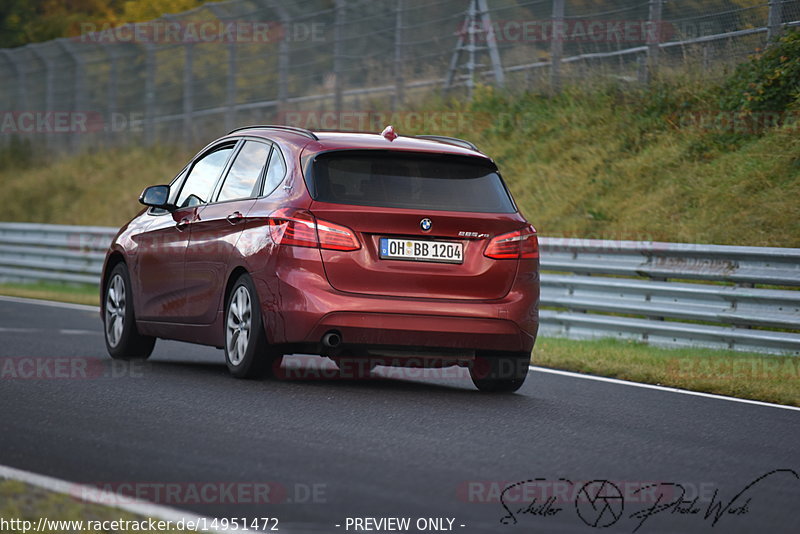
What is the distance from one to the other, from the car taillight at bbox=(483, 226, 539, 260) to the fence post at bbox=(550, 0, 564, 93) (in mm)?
12138

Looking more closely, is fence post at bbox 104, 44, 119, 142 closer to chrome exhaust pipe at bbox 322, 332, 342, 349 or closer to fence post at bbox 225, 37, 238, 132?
fence post at bbox 225, 37, 238, 132

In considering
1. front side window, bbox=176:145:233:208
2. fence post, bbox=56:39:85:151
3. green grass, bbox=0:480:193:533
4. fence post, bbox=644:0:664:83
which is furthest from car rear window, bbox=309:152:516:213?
fence post, bbox=56:39:85:151

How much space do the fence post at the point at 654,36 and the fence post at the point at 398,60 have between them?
5.87 m

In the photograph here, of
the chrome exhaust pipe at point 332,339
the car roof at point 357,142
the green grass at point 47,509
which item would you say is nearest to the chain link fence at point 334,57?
the car roof at point 357,142

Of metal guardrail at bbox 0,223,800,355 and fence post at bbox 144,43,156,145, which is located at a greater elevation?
fence post at bbox 144,43,156,145

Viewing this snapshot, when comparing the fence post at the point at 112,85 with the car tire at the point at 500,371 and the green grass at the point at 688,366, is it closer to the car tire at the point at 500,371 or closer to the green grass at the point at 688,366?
the green grass at the point at 688,366

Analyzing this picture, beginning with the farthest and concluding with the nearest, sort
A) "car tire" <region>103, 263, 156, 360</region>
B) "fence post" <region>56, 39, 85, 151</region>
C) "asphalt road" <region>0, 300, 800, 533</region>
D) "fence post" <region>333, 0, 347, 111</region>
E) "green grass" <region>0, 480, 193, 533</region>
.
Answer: "fence post" <region>56, 39, 85, 151</region>
"fence post" <region>333, 0, 347, 111</region>
"car tire" <region>103, 263, 156, 360</region>
"asphalt road" <region>0, 300, 800, 533</region>
"green grass" <region>0, 480, 193, 533</region>

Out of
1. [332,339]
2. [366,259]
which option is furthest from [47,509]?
[366,259]

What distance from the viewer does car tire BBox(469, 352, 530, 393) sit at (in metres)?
9.62

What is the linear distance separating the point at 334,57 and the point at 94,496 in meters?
21.5

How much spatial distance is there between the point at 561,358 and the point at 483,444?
5.27 metres

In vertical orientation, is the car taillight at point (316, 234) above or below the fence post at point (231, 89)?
below

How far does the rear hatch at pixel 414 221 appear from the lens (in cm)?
879

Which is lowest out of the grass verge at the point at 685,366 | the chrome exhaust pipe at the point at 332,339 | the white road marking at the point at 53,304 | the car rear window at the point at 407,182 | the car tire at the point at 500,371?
the white road marking at the point at 53,304
